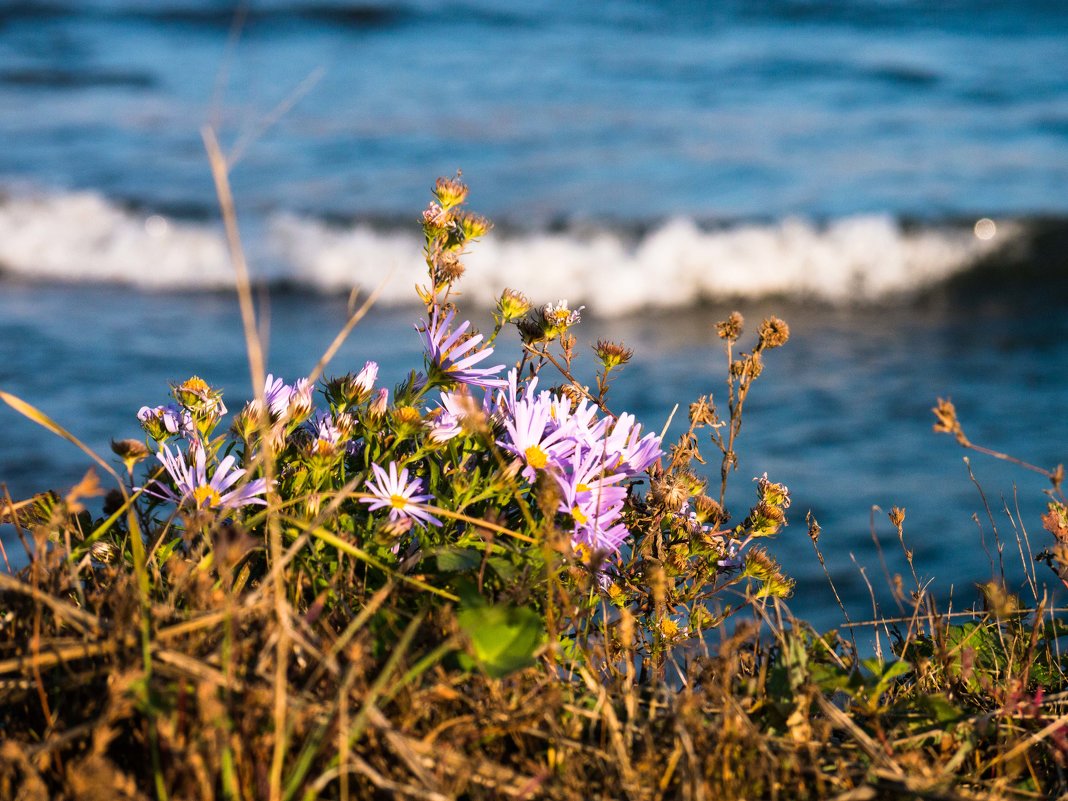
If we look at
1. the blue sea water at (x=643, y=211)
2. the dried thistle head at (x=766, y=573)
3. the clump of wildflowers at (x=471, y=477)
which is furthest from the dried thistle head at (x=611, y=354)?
the blue sea water at (x=643, y=211)

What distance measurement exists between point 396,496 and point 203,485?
282mm

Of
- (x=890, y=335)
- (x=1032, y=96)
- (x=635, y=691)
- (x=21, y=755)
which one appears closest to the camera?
(x=21, y=755)

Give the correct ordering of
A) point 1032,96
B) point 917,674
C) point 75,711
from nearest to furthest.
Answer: point 75,711
point 917,674
point 1032,96

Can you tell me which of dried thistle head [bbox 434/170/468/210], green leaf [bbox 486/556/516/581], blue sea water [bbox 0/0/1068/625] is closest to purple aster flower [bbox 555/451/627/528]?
green leaf [bbox 486/556/516/581]

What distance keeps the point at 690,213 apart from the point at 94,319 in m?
4.67

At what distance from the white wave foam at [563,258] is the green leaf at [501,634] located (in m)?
7.09

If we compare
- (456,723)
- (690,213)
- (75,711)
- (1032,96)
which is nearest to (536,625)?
(456,723)

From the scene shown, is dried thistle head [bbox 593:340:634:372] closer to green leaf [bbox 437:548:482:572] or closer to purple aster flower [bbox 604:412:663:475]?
purple aster flower [bbox 604:412:663:475]

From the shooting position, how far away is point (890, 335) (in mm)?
7668

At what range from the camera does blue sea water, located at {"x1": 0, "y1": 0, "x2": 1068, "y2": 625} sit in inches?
225

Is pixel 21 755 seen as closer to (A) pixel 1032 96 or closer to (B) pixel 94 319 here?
(B) pixel 94 319

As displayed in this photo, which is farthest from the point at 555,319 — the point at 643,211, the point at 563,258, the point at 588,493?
the point at 643,211

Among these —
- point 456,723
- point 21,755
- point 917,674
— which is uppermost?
point 917,674

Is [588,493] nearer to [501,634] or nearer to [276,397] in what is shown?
[501,634]
